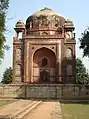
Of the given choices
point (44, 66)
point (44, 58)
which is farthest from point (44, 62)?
point (44, 66)

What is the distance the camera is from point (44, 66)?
36.8 meters

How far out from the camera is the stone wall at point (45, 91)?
31375 mm

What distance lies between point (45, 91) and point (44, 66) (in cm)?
556

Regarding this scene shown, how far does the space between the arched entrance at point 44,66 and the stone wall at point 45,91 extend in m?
4.27

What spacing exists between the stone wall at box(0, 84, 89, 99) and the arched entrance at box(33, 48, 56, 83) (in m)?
4.27

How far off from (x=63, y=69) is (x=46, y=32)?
5.70m

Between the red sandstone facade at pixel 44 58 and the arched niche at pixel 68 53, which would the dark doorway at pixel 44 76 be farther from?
the arched niche at pixel 68 53

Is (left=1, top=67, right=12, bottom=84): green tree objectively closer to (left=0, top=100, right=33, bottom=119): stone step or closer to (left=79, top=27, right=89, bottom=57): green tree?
(left=79, top=27, right=89, bottom=57): green tree

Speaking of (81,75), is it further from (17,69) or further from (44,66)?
(17,69)

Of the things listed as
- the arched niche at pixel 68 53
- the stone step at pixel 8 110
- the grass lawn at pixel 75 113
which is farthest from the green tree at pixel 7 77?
the grass lawn at pixel 75 113

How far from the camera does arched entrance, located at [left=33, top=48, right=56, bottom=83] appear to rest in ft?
119

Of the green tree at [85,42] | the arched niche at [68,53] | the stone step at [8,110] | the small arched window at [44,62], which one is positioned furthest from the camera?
the small arched window at [44,62]

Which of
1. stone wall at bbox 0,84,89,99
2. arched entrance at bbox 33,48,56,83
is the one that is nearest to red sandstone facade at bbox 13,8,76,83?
arched entrance at bbox 33,48,56,83

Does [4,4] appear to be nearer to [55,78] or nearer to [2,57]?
[2,57]
